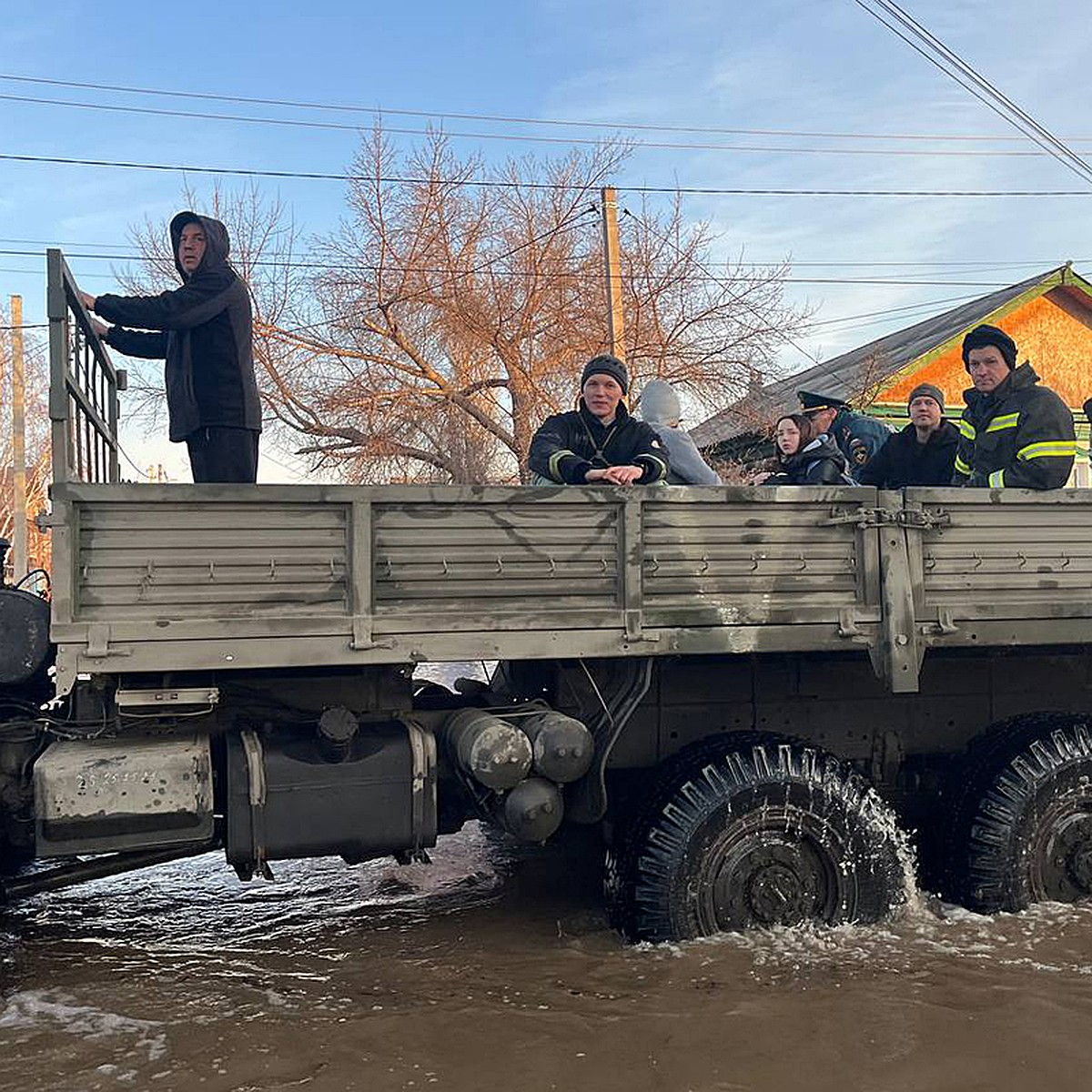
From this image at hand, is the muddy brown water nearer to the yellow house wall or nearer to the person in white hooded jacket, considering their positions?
the person in white hooded jacket

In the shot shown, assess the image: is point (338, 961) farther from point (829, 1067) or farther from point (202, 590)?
point (829, 1067)

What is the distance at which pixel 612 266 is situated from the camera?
18.4 metres

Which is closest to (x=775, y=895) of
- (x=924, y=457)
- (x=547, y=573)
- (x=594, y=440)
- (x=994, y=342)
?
(x=547, y=573)

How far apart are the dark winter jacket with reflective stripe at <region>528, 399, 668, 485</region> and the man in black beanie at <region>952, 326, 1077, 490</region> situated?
4.93ft

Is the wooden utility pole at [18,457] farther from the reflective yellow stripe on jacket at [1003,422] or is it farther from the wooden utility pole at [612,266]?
the reflective yellow stripe on jacket at [1003,422]

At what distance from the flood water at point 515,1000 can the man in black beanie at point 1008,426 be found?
1849mm

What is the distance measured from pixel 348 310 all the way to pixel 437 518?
1984 cm

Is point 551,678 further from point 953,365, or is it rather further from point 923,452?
point 953,365

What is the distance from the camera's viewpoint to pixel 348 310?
23.2 meters

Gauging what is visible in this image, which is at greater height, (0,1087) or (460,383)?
(460,383)

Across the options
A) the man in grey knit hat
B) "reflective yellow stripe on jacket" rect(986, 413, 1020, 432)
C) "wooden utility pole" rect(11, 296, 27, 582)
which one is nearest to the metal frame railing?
the man in grey knit hat

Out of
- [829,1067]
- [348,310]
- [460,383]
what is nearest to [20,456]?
[348,310]

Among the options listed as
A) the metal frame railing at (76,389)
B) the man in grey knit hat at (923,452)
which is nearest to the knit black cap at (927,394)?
the man in grey knit hat at (923,452)

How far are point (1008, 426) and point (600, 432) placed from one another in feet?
6.01
